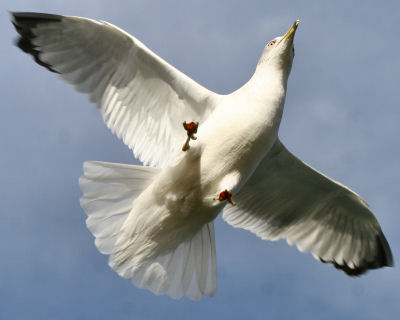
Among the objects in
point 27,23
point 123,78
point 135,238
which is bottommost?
point 135,238

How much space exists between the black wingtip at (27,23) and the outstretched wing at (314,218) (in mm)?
2632

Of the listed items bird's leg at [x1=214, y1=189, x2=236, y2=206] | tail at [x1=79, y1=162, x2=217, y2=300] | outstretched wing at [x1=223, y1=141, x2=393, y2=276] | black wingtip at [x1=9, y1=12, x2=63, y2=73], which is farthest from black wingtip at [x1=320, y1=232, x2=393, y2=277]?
black wingtip at [x1=9, y1=12, x2=63, y2=73]

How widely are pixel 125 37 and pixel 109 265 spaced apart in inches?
84.2

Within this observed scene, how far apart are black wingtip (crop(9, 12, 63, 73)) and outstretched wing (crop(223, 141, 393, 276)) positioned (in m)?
2.63

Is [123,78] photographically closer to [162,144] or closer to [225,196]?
[162,144]

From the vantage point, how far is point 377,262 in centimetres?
827

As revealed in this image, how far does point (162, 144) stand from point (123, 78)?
0.75 m

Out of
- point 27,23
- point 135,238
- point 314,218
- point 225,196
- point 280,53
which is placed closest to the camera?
point 225,196

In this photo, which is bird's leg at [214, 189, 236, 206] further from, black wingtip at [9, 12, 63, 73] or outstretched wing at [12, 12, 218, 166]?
black wingtip at [9, 12, 63, 73]

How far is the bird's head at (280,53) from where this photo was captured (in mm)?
7039

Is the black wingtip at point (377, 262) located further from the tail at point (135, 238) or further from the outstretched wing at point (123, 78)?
the outstretched wing at point (123, 78)

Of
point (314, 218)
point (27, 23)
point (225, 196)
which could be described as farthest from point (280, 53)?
point (27, 23)

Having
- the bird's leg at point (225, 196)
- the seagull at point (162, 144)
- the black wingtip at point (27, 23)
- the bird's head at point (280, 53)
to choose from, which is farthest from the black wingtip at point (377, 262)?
the black wingtip at point (27, 23)

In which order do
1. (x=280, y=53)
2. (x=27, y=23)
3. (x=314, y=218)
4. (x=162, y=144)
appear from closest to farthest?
(x=27, y=23)
(x=280, y=53)
(x=162, y=144)
(x=314, y=218)
